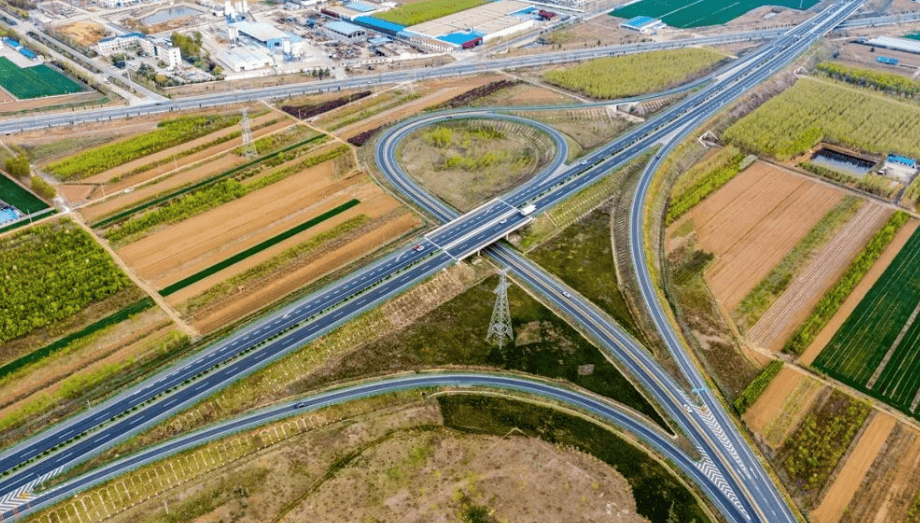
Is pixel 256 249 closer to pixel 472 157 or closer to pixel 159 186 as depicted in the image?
pixel 159 186

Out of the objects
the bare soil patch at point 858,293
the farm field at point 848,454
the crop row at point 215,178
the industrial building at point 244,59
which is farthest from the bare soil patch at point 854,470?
the industrial building at point 244,59

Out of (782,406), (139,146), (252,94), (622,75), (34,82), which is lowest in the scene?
(782,406)

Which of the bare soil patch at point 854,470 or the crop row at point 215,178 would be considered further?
the crop row at point 215,178

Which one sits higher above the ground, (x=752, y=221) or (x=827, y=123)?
(x=827, y=123)

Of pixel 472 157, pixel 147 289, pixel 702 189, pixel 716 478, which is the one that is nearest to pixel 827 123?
pixel 702 189

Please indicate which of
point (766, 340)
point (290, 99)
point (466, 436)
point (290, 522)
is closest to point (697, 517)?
point (466, 436)

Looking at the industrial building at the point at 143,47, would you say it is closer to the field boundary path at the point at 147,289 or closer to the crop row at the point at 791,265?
the field boundary path at the point at 147,289

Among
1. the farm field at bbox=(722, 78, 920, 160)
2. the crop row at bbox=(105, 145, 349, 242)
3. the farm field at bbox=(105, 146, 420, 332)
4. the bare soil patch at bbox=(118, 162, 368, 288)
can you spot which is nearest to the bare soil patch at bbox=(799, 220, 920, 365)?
the farm field at bbox=(722, 78, 920, 160)
